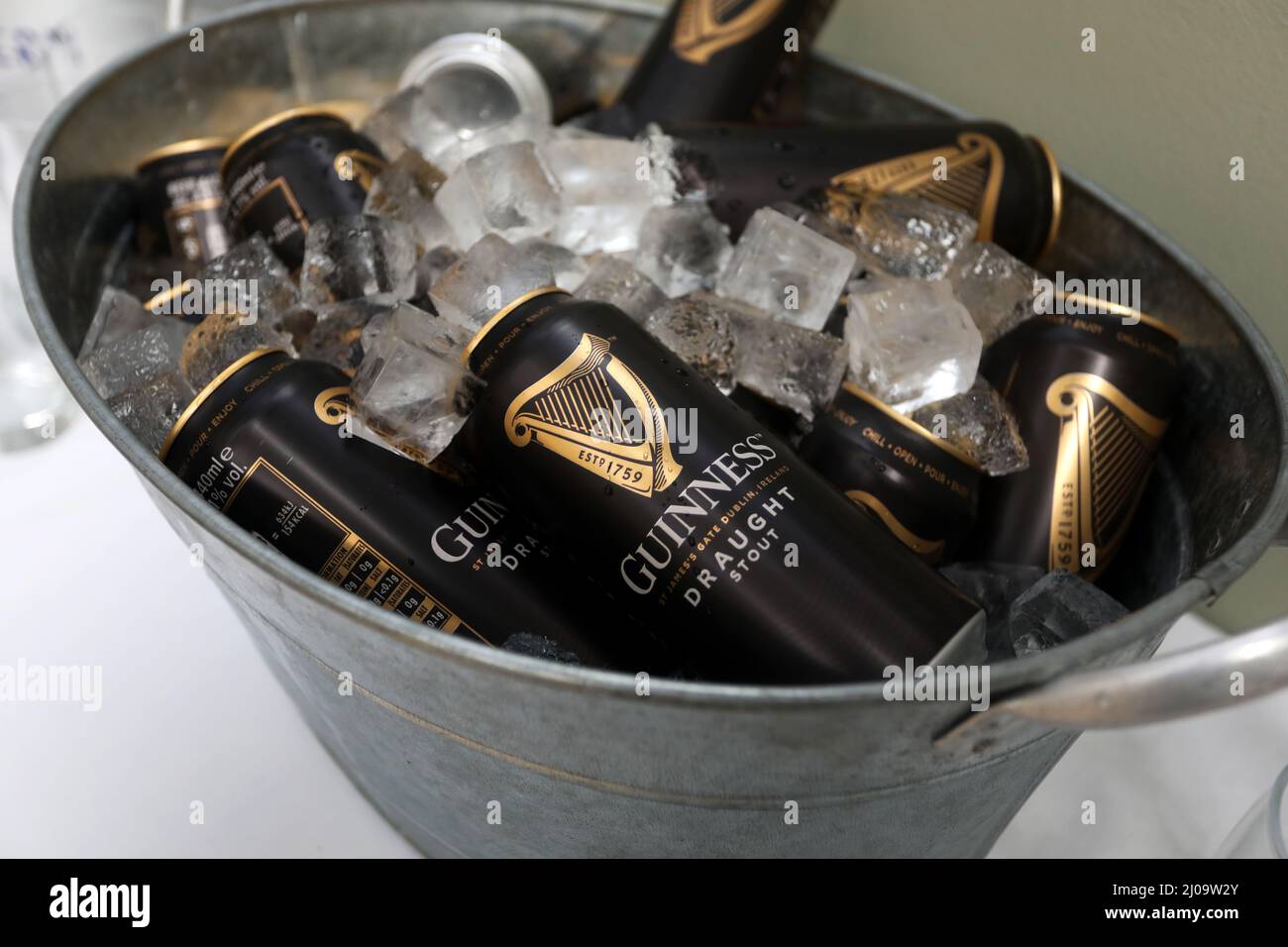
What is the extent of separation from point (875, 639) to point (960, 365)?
30 centimetres

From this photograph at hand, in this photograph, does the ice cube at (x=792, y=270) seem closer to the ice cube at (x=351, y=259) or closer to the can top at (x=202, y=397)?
the ice cube at (x=351, y=259)

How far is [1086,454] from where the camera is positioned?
2.64ft

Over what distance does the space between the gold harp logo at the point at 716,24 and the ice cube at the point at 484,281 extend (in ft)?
1.33

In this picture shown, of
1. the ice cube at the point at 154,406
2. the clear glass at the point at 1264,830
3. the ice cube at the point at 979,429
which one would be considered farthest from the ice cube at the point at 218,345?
the clear glass at the point at 1264,830

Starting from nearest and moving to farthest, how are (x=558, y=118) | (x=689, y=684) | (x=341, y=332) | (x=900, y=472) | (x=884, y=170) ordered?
(x=689, y=684)
(x=900, y=472)
(x=341, y=332)
(x=884, y=170)
(x=558, y=118)

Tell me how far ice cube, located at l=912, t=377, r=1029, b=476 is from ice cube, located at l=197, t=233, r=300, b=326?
0.54 metres

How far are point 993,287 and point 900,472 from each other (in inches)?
9.8

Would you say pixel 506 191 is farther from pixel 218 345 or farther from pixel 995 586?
pixel 995 586

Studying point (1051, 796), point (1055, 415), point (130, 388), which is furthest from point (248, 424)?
point (1051, 796)

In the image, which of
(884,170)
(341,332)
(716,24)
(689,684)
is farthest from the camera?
(716,24)

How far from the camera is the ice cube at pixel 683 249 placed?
0.91m

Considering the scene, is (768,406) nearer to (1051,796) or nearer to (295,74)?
(1051,796)

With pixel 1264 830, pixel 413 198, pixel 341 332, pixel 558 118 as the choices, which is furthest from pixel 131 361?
pixel 1264 830

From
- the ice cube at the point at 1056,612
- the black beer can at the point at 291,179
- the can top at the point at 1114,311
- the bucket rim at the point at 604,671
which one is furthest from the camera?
the black beer can at the point at 291,179
